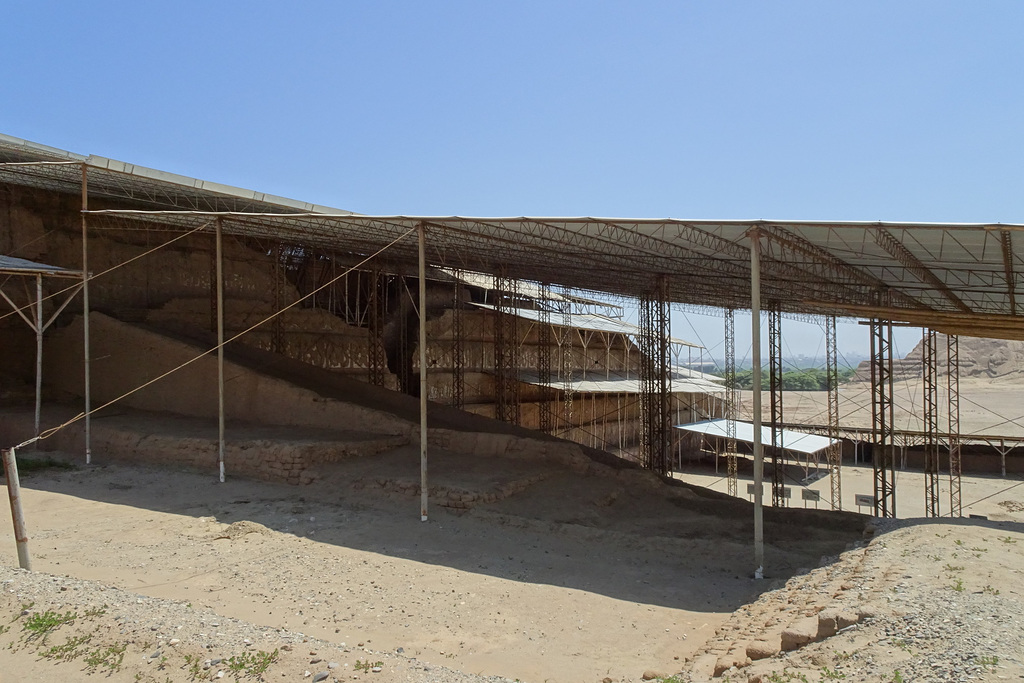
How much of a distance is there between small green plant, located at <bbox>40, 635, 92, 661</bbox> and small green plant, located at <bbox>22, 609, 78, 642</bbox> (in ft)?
0.77

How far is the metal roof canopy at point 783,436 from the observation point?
26.5 m

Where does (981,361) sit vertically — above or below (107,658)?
above

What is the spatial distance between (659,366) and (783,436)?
939 cm

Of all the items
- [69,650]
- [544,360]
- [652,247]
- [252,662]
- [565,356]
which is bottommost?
[69,650]

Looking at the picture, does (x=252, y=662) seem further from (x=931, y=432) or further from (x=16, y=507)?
(x=931, y=432)

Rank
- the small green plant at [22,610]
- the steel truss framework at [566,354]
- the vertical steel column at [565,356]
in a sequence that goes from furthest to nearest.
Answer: the steel truss framework at [566,354] < the vertical steel column at [565,356] < the small green plant at [22,610]

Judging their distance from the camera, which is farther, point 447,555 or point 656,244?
point 656,244

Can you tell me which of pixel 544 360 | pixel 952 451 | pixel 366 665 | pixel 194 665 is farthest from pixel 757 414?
pixel 952 451

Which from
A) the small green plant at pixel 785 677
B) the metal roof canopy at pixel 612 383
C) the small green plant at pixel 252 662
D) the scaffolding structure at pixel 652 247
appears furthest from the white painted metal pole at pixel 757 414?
the metal roof canopy at pixel 612 383

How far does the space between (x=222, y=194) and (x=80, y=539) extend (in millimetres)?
8327

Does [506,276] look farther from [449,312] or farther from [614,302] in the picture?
[614,302]

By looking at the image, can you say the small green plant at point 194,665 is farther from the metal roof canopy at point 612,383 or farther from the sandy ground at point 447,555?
the metal roof canopy at point 612,383

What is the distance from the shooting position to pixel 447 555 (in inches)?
355

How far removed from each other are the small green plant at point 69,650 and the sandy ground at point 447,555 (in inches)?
4.8
